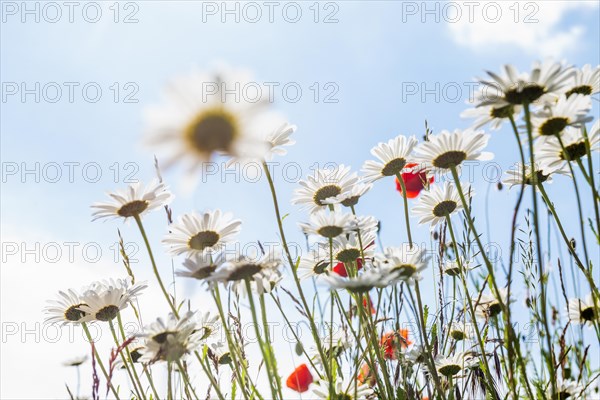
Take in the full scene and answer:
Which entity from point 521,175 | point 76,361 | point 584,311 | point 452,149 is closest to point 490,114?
point 452,149

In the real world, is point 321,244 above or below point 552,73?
below

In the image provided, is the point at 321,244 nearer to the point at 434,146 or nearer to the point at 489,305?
the point at 434,146

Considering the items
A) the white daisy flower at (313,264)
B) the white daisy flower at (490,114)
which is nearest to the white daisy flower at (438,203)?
the white daisy flower at (313,264)

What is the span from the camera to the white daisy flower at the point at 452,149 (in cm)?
157

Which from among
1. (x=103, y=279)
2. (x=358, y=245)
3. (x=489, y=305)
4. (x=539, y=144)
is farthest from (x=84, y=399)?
(x=539, y=144)

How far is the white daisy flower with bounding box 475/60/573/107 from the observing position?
1.19 meters

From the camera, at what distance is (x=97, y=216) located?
1.64 metres

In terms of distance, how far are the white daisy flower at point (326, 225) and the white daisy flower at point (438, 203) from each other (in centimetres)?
36

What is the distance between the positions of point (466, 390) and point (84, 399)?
1.54m

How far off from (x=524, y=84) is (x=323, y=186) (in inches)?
33.1

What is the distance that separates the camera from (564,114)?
50.8 inches

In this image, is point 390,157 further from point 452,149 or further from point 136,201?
point 136,201

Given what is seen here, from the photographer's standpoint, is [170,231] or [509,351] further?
[170,231]

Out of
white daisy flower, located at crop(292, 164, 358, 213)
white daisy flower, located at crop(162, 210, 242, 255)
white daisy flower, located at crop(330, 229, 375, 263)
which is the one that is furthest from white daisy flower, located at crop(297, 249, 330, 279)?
white daisy flower, located at crop(162, 210, 242, 255)
